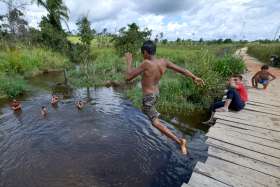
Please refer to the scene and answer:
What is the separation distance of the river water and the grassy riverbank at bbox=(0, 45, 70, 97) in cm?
226

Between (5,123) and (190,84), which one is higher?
(190,84)

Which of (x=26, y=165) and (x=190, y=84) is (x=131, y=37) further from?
(x=26, y=165)

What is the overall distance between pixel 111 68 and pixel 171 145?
31.9 ft

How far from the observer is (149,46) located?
265 cm

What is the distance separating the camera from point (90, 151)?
175 inches

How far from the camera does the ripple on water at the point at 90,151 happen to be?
3561 millimetres

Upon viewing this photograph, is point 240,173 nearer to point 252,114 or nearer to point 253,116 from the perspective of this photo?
point 253,116

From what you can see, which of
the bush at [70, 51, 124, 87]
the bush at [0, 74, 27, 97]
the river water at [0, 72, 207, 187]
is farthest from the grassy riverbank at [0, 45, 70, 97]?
the bush at [70, 51, 124, 87]

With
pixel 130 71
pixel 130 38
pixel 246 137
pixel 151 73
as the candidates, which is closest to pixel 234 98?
pixel 246 137

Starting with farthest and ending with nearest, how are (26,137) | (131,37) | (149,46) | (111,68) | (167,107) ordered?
1. (131,37)
2. (111,68)
3. (167,107)
4. (26,137)
5. (149,46)

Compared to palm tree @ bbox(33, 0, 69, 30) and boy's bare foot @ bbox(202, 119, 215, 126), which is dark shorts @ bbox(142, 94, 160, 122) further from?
palm tree @ bbox(33, 0, 69, 30)

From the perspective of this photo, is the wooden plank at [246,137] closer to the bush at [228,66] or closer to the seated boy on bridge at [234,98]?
the seated boy on bridge at [234,98]

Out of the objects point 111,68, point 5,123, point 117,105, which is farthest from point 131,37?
point 5,123

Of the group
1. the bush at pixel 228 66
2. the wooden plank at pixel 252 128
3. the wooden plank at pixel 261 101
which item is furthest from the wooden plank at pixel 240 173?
the bush at pixel 228 66
